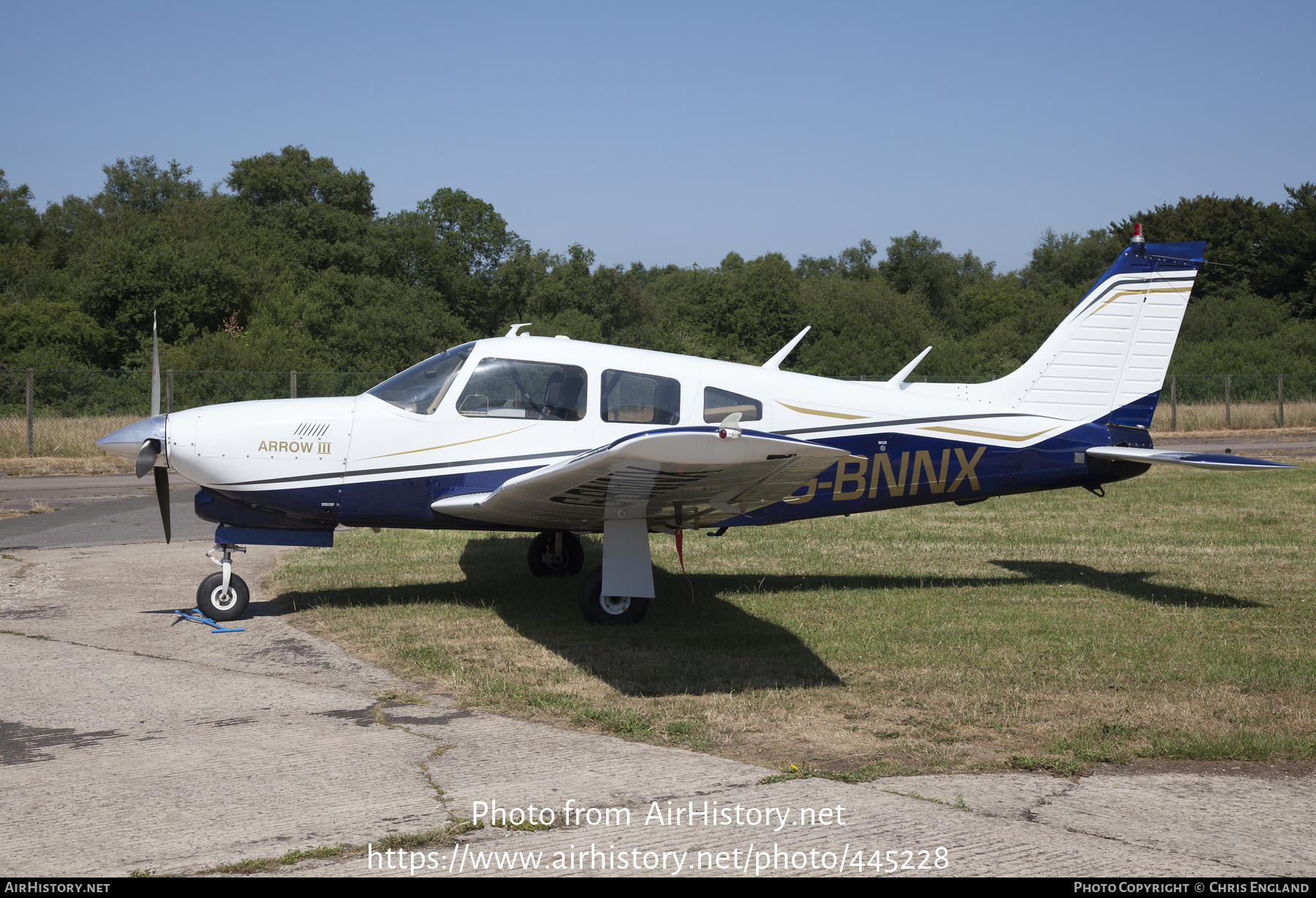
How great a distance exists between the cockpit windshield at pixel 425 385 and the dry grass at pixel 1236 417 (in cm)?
3127

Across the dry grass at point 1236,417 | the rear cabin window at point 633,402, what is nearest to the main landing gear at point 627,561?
the rear cabin window at point 633,402

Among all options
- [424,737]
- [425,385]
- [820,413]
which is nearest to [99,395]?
[425,385]

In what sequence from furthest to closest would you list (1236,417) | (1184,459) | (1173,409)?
1. (1236,417)
2. (1173,409)
3. (1184,459)

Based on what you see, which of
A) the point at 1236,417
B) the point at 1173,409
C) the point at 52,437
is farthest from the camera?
the point at 1236,417

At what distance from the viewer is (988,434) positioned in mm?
8516

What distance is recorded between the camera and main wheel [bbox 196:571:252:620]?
763 centimetres

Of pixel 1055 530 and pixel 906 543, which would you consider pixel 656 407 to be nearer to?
pixel 906 543

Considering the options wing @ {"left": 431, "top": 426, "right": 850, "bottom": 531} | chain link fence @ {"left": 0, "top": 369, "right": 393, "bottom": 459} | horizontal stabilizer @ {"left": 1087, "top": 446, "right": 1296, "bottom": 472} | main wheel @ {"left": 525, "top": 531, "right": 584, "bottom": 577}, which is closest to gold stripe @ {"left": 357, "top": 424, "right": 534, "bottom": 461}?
wing @ {"left": 431, "top": 426, "right": 850, "bottom": 531}

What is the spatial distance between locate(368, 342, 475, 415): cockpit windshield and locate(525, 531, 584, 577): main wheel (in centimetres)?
228

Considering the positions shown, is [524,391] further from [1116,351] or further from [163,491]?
[1116,351]

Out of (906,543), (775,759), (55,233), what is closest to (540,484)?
(775,759)

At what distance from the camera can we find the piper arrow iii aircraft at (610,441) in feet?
23.7

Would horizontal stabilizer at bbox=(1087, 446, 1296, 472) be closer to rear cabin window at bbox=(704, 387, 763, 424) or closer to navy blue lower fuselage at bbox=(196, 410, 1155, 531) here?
navy blue lower fuselage at bbox=(196, 410, 1155, 531)

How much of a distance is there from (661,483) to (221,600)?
13.4ft
